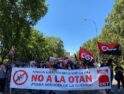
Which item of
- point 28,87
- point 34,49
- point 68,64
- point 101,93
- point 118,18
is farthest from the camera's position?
point 34,49

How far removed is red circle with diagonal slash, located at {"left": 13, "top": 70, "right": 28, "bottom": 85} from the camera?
1902 cm

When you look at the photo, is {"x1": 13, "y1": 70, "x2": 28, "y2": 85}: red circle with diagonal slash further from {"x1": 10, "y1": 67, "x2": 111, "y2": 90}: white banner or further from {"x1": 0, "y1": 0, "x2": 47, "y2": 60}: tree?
{"x1": 0, "y1": 0, "x2": 47, "y2": 60}: tree

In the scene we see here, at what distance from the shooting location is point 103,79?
63.6 ft

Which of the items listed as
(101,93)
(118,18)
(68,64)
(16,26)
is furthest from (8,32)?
(101,93)

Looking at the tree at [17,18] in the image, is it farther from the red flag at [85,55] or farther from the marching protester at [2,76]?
the marching protester at [2,76]

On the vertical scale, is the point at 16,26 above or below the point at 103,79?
above

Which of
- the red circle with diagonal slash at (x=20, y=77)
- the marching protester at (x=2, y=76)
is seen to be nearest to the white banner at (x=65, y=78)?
the red circle with diagonal slash at (x=20, y=77)

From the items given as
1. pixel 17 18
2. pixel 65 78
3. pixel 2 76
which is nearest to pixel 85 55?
pixel 2 76

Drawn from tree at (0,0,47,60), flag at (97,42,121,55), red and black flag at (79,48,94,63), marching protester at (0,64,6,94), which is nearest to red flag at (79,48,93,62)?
red and black flag at (79,48,94,63)

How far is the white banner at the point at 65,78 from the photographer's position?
63.0 feet

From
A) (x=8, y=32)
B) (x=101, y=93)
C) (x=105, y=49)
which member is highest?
(x=8, y=32)

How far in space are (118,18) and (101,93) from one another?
47.1 metres

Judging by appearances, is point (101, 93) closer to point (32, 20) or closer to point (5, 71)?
point (5, 71)

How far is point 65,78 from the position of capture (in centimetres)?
1938
